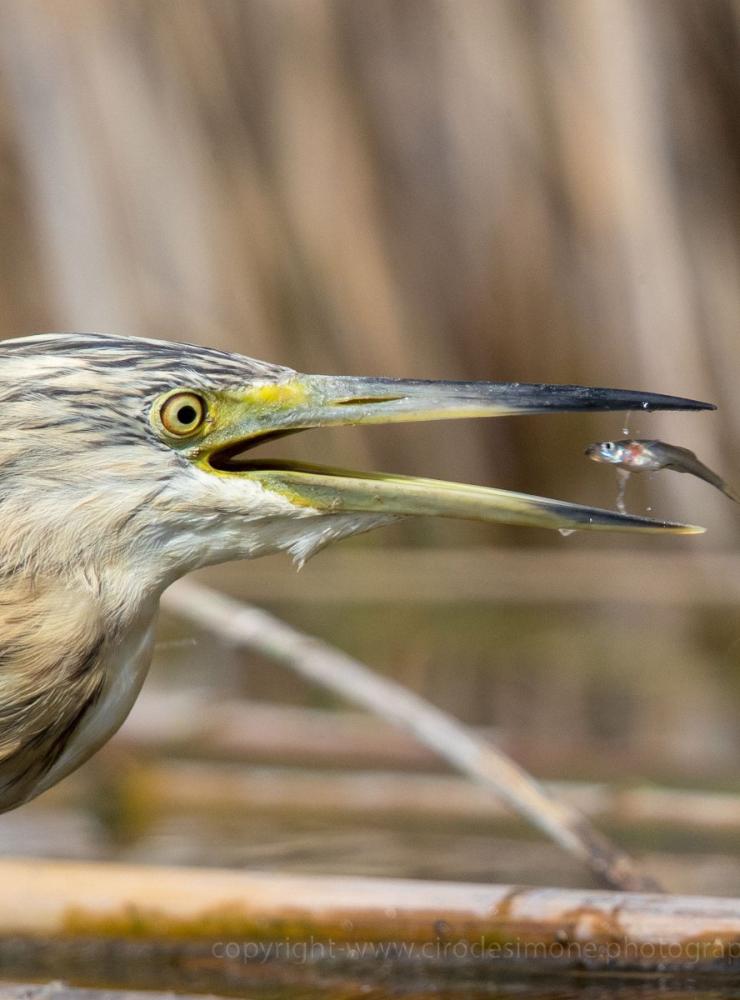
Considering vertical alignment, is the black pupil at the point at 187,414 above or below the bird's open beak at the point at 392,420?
above

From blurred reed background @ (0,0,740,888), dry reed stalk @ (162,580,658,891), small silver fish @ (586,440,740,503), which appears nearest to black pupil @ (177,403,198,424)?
small silver fish @ (586,440,740,503)

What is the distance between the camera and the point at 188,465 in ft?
7.59

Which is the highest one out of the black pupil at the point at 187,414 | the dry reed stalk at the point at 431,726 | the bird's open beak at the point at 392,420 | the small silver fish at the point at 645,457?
the black pupil at the point at 187,414

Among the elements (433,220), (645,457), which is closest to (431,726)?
(645,457)

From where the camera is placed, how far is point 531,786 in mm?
2814

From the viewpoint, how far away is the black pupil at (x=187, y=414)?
2.32 meters

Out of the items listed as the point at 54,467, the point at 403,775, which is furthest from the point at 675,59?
the point at 54,467

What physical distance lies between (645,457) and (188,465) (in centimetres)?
65

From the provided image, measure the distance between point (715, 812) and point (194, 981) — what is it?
1168 mm

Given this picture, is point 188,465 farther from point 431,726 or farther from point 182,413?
point 431,726

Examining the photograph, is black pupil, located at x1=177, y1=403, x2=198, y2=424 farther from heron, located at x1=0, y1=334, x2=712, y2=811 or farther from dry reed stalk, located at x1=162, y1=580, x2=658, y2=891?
dry reed stalk, located at x1=162, y1=580, x2=658, y2=891

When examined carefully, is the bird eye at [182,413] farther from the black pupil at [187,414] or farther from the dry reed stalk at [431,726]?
the dry reed stalk at [431,726]

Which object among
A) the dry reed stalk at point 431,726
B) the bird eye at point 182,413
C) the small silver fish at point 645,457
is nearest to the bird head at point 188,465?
the bird eye at point 182,413

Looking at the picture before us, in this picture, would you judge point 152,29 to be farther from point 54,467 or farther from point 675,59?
point 54,467
